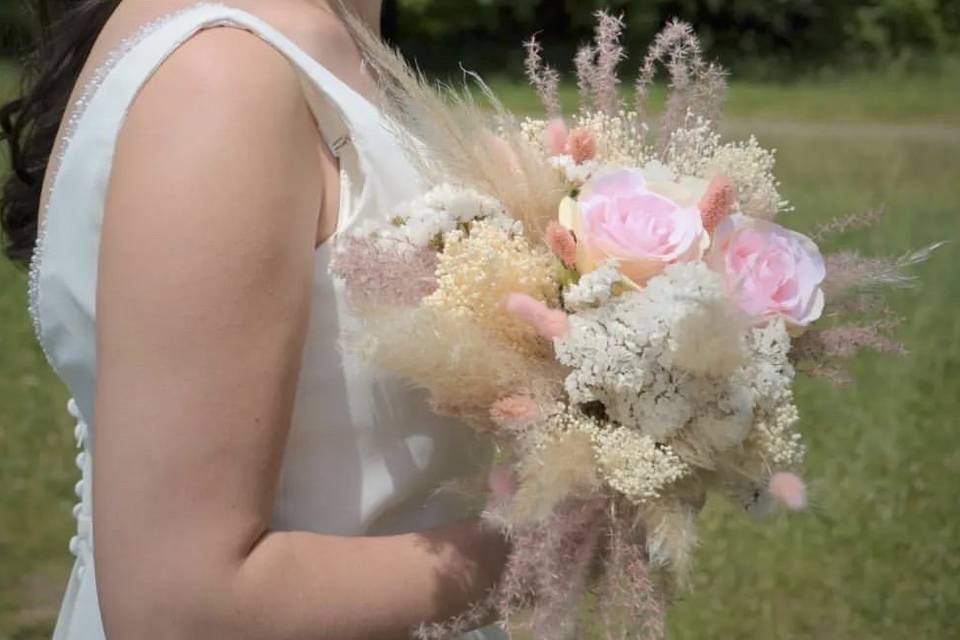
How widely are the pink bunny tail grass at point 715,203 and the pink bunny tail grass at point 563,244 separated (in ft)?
0.49

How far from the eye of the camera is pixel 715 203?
162cm

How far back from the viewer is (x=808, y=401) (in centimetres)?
681

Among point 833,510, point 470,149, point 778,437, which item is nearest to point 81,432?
point 470,149

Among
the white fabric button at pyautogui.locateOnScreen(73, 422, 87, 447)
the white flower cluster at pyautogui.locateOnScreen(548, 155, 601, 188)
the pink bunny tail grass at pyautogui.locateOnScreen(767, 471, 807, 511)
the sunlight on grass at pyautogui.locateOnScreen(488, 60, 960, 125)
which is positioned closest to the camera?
the pink bunny tail grass at pyautogui.locateOnScreen(767, 471, 807, 511)

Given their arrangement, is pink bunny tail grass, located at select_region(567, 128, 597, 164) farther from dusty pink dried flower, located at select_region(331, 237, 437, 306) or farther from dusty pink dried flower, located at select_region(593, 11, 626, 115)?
dusty pink dried flower, located at select_region(331, 237, 437, 306)

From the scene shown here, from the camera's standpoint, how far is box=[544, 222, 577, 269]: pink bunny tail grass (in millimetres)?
1587

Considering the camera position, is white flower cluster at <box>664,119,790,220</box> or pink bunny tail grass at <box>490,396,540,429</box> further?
white flower cluster at <box>664,119,790,220</box>

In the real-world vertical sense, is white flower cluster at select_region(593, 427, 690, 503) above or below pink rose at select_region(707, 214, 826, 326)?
below

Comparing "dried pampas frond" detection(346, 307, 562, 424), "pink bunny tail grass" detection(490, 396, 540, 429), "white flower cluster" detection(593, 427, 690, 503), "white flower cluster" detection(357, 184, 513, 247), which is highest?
"white flower cluster" detection(357, 184, 513, 247)

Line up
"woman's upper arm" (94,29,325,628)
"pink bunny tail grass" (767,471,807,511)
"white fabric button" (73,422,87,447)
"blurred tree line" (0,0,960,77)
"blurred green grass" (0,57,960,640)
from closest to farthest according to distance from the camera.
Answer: "woman's upper arm" (94,29,325,628), "pink bunny tail grass" (767,471,807,511), "white fabric button" (73,422,87,447), "blurred green grass" (0,57,960,640), "blurred tree line" (0,0,960,77)

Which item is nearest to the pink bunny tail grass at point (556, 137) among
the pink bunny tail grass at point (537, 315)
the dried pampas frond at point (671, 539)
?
the pink bunny tail grass at point (537, 315)

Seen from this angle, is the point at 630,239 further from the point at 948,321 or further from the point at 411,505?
the point at 948,321

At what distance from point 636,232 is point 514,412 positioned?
239 mm

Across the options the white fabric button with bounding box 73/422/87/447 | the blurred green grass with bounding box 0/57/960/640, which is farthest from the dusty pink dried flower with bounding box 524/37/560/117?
the blurred green grass with bounding box 0/57/960/640
